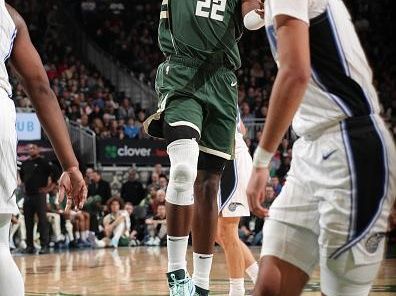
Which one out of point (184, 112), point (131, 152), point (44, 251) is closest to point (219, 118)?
point (184, 112)

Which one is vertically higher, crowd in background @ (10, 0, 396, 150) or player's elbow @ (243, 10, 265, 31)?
player's elbow @ (243, 10, 265, 31)

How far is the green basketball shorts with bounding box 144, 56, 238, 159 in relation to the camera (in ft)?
18.5

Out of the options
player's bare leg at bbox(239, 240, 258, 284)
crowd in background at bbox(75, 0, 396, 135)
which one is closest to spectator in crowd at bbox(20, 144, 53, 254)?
crowd in background at bbox(75, 0, 396, 135)

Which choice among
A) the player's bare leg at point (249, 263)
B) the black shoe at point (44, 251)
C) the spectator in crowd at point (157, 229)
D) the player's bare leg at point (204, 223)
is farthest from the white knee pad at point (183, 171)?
the spectator in crowd at point (157, 229)

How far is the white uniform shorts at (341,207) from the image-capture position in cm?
323

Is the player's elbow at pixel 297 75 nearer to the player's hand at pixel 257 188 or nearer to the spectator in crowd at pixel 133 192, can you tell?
the player's hand at pixel 257 188

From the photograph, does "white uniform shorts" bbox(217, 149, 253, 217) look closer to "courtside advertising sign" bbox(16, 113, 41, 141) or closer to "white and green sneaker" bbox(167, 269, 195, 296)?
"white and green sneaker" bbox(167, 269, 195, 296)

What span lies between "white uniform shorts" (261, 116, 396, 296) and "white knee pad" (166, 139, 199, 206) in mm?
1887

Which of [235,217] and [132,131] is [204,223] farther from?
[132,131]

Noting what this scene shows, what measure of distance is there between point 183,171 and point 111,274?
5.34 m

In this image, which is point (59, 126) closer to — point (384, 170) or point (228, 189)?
point (384, 170)

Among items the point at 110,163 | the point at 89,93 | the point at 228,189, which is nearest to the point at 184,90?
the point at 228,189

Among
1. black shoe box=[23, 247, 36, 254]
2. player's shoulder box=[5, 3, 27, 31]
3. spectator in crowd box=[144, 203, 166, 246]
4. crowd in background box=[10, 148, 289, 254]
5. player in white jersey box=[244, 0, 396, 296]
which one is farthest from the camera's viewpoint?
spectator in crowd box=[144, 203, 166, 246]

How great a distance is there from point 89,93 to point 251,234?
8.15 meters
